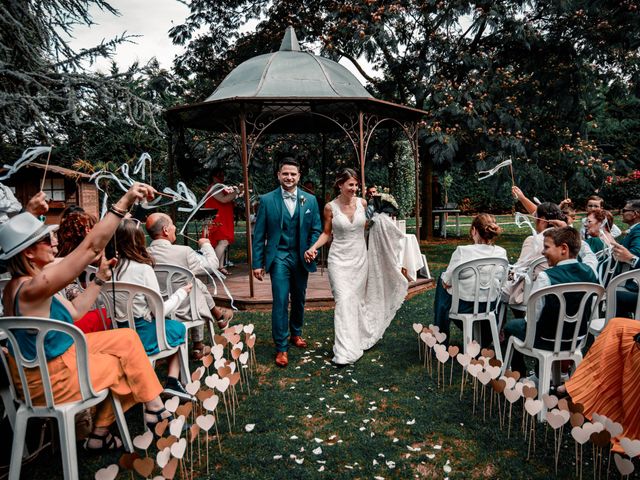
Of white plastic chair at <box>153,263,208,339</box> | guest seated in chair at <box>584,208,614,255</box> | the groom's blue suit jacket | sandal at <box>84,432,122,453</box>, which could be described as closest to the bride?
the groom's blue suit jacket

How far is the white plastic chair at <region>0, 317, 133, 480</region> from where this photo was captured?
2.52 metres

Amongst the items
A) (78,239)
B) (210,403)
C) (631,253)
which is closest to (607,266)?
(631,253)

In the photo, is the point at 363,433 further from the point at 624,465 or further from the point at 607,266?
the point at 607,266

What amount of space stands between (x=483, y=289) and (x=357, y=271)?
1287 millimetres

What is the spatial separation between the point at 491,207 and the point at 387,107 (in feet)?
83.6

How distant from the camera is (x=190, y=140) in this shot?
56.9 ft

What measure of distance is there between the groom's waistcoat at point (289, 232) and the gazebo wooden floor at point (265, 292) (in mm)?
2045

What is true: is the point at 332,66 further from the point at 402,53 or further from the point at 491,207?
the point at 491,207

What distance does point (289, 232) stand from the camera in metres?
5.15

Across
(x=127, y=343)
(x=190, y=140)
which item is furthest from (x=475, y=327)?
(x=190, y=140)

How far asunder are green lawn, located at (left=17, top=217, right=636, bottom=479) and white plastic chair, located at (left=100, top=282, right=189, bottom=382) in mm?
637

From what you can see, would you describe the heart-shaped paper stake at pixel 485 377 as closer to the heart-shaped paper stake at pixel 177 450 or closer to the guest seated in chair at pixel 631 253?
the guest seated in chair at pixel 631 253

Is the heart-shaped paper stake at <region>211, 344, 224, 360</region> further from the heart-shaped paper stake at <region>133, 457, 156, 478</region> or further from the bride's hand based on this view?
the bride's hand

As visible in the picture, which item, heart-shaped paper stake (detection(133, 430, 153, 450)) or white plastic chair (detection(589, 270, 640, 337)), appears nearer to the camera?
heart-shaped paper stake (detection(133, 430, 153, 450))
